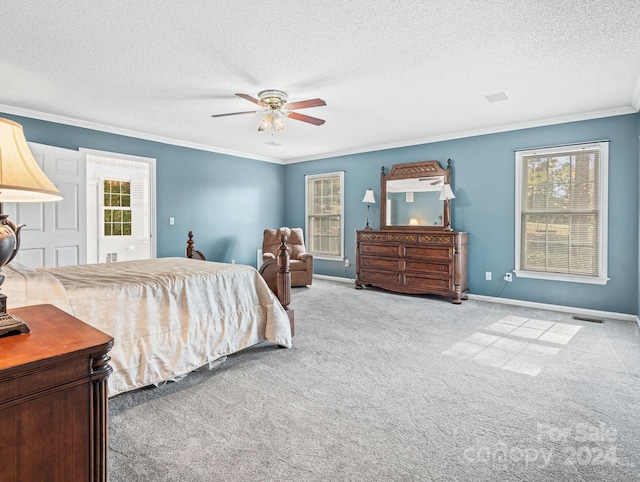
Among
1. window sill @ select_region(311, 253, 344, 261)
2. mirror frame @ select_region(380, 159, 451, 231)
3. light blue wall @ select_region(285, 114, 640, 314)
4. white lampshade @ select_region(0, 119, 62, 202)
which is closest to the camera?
white lampshade @ select_region(0, 119, 62, 202)

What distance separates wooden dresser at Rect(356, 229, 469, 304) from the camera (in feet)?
16.3

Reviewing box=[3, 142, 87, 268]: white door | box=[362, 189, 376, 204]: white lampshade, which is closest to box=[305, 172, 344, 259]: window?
box=[362, 189, 376, 204]: white lampshade

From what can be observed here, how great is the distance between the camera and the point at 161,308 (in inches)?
97.2

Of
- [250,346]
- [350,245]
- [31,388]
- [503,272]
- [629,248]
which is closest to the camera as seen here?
[31,388]

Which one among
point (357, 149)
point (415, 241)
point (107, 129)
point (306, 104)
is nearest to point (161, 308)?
point (306, 104)

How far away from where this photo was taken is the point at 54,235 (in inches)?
165

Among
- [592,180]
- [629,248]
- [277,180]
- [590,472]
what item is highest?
[277,180]

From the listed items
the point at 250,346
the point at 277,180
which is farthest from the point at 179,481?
the point at 277,180

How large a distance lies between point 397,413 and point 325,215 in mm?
5147

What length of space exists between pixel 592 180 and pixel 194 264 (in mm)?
4543

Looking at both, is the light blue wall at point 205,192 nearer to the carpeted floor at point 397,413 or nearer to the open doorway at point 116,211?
the open doorway at point 116,211

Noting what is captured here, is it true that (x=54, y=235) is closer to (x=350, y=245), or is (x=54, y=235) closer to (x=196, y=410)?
(x=196, y=410)

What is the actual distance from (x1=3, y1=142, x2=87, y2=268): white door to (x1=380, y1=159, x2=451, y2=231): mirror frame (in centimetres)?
425

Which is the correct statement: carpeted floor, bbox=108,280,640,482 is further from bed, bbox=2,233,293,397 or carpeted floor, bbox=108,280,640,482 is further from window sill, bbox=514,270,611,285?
window sill, bbox=514,270,611,285
